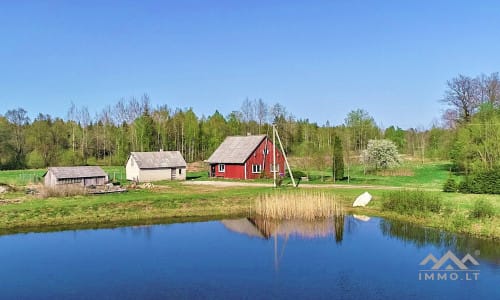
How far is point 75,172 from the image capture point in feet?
124

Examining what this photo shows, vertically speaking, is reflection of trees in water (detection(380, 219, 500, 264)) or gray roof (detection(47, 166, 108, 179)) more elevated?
gray roof (detection(47, 166, 108, 179))

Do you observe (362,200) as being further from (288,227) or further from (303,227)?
(288,227)

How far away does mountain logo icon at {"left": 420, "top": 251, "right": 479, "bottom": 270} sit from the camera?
51.5ft

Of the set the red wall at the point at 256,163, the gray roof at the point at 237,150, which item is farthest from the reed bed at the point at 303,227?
the gray roof at the point at 237,150

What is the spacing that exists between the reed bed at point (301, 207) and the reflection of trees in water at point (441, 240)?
10.1 feet

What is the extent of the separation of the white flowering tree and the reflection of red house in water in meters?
10.6

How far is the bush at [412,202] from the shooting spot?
24.2 meters

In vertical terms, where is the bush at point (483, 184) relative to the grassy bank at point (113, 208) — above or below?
above

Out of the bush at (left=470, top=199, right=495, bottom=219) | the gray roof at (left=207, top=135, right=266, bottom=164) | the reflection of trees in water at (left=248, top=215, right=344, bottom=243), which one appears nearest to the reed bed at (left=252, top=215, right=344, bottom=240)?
the reflection of trees in water at (left=248, top=215, right=344, bottom=243)

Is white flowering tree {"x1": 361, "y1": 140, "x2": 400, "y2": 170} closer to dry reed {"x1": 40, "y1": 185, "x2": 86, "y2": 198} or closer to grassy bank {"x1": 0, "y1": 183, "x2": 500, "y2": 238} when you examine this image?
grassy bank {"x1": 0, "y1": 183, "x2": 500, "y2": 238}

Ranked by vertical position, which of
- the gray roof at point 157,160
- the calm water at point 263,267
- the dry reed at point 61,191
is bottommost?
the calm water at point 263,267

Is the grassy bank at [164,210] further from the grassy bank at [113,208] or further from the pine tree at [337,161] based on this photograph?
the pine tree at [337,161]

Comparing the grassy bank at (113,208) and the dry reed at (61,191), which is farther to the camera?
the dry reed at (61,191)

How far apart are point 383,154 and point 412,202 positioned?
27.0 metres
